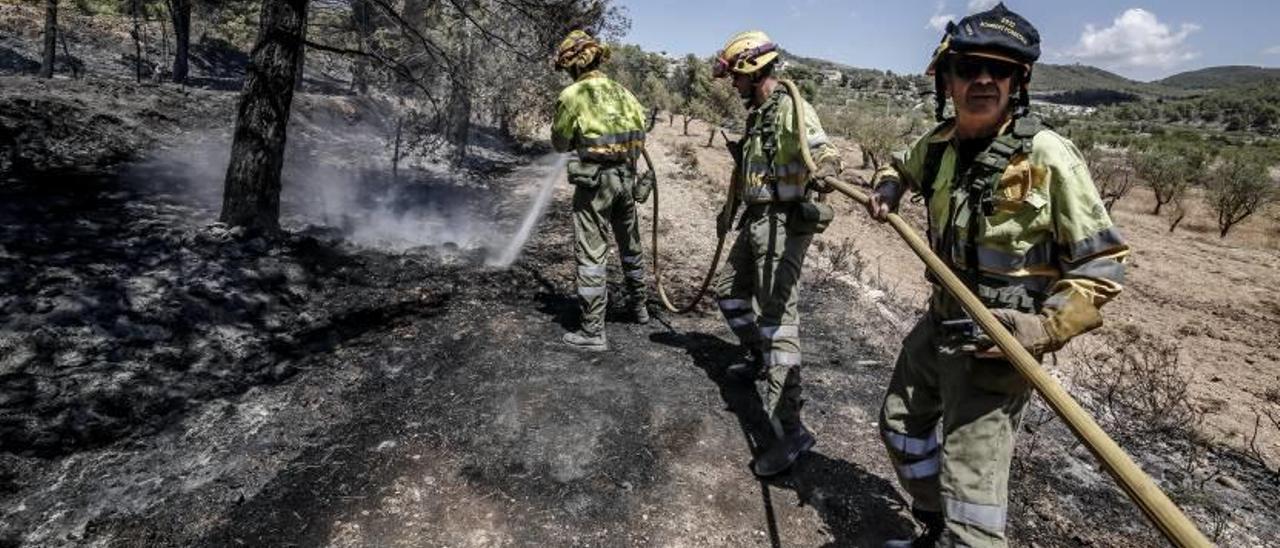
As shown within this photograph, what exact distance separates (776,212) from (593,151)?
62.7 inches

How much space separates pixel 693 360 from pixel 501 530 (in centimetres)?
220

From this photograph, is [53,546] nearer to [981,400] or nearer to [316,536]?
[316,536]

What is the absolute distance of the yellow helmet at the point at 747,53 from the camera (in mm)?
3627

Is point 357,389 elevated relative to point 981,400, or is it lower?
lower

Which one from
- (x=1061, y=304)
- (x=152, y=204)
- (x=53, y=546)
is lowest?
(x=53, y=546)

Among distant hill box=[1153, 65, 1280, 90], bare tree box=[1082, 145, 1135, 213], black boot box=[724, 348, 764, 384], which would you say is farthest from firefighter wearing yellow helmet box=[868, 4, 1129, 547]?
distant hill box=[1153, 65, 1280, 90]

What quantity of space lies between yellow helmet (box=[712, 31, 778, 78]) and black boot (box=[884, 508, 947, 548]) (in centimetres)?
240

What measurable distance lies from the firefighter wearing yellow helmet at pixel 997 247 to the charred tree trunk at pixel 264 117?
5805mm

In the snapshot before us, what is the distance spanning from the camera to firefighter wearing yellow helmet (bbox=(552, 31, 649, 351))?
470 centimetres

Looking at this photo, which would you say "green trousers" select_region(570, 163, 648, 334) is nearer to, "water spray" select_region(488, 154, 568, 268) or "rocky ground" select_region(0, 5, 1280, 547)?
"rocky ground" select_region(0, 5, 1280, 547)

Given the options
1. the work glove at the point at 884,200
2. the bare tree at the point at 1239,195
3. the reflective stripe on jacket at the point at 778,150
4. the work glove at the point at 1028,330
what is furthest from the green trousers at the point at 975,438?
the bare tree at the point at 1239,195

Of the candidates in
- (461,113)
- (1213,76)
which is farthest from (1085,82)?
(461,113)

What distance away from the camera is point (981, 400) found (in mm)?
2217

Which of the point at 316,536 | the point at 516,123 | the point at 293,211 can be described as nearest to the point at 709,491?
the point at 316,536
